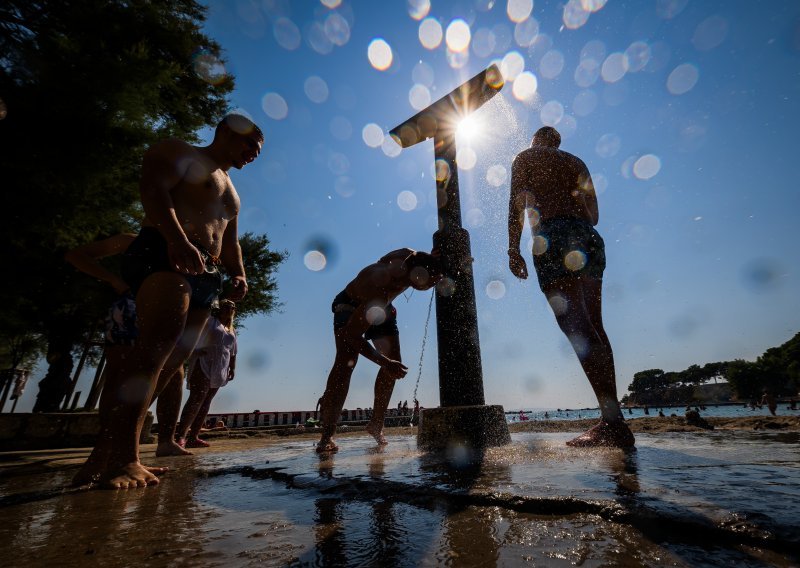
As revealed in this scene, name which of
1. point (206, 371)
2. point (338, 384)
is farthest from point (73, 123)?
point (338, 384)

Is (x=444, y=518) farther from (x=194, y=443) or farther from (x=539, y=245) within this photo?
(x=194, y=443)

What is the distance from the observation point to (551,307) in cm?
288

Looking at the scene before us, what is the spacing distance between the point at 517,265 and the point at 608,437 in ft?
4.78

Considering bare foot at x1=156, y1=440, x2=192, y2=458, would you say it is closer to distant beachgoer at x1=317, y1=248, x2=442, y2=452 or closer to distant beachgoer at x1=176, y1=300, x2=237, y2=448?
distant beachgoer at x1=176, y1=300, x2=237, y2=448

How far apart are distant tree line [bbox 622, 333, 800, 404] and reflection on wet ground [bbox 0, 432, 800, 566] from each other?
80.2 meters

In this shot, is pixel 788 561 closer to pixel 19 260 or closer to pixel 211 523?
pixel 211 523

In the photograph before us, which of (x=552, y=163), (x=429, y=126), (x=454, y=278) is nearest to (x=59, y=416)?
(x=454, y=278)

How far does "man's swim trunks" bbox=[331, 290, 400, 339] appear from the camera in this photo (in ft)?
12.1

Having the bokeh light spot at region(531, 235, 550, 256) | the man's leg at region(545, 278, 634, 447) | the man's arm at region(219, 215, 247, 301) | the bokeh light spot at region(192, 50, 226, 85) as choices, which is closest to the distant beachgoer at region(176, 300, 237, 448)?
the man's arm at region(219, 215, 247, 301)

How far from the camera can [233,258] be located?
2.75m

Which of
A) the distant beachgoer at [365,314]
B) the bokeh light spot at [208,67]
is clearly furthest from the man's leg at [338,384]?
the bokeh light spot at [208,67]

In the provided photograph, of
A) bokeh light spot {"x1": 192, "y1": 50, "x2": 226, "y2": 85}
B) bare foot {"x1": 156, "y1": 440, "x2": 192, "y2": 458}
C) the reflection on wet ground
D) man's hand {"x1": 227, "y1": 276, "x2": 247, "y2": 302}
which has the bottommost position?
the reflection on wet ground

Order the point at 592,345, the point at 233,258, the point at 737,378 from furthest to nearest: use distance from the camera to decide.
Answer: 1. the point at 737,378
2. the point at 233,258
3. the point at 592,345

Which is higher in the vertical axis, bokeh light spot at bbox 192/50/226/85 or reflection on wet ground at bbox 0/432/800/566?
bokeh light spot at bbox 192/50/226/85
